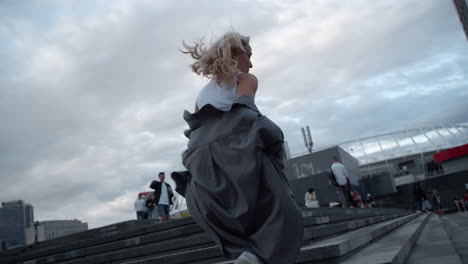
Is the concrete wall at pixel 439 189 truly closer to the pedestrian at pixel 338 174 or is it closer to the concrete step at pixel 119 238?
the pedestrian at pixel 338 174

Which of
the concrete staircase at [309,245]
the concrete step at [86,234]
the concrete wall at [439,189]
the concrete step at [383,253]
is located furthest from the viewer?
the concrete wall at [439,189]

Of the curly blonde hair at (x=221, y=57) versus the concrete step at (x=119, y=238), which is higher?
the curly blonde hair at (x=221, y=57)

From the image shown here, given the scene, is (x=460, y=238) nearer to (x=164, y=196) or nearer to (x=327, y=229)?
(x=327, y=229)

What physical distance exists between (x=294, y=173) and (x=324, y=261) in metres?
20.1

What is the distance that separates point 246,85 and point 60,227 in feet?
169

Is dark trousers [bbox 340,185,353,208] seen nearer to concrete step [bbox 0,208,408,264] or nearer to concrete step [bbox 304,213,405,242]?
concrete step [bbox 0,208,408,264]

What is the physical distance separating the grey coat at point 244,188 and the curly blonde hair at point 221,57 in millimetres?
183

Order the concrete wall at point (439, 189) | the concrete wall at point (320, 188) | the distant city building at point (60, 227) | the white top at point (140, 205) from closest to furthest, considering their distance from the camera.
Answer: the white top at point (140, 205), the concrete wall at point (320, 188), the concrete wall at point (439, 189), the distant city building at point (60, 227)

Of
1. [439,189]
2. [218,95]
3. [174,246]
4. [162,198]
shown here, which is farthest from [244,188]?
[439,189]

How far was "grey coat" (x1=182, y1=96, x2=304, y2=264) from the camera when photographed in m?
1.46

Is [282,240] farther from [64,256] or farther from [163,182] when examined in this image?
[163,182]

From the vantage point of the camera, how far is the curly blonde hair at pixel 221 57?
179 centimetres

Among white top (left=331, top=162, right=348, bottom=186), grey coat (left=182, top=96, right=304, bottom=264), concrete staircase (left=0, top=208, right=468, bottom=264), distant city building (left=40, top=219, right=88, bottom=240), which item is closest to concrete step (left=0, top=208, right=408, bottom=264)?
concrete staircase (left=0, top=208, right=468, bottom=264)

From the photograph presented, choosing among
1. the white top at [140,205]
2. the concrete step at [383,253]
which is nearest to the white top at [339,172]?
the concrete step at [383,253]
